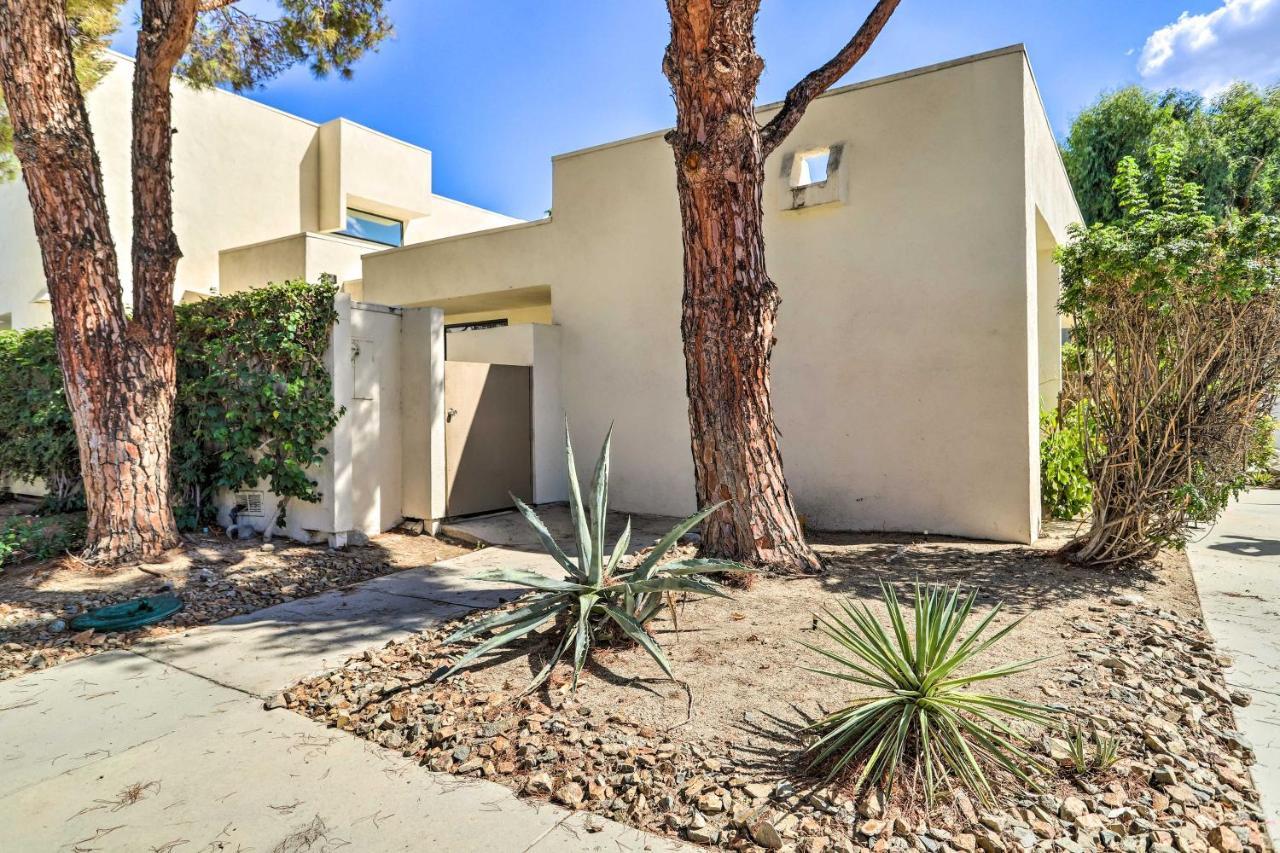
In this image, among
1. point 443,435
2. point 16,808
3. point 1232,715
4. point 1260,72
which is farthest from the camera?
point 1260,72

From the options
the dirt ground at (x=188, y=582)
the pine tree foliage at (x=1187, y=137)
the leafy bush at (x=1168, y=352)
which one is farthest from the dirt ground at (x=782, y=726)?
the pine tree foliage at (x=1187, y=137)

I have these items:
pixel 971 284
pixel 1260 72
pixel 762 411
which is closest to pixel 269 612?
pixel 762 411

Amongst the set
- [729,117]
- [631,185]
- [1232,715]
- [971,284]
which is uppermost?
[631,185]

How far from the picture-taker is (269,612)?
5.27 meters

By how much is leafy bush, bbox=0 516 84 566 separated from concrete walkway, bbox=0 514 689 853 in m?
2.88

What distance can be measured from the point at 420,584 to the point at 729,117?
4.35m

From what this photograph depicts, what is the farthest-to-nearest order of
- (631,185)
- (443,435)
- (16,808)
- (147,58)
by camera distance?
1. (631,185)
2. (443,435)
3. (147,58)
4. (16,808)

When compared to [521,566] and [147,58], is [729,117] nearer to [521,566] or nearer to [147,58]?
[521,566]

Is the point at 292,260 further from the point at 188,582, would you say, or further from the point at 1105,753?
the point at 1105,753

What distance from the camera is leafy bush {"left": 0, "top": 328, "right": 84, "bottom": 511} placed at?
306 inches

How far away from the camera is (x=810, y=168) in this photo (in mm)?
8273

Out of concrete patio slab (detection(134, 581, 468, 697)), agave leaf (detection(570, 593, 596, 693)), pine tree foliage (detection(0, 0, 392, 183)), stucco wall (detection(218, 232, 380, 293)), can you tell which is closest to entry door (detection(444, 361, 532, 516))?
concrete patio slab (detection(134, 581, 468, 697))

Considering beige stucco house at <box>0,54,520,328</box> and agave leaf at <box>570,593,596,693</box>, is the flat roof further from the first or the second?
beige stucco house at <box>0,54,520,328</box>

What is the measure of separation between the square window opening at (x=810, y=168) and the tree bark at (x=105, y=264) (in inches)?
238
